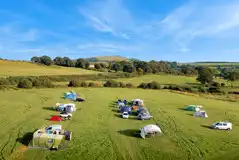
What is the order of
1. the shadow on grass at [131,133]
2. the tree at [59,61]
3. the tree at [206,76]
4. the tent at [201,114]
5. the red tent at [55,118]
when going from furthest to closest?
the tree at [59,61]
the tree at [206,76]
the tent at [201,114]
the red tent at [55,118]
the shadow on grass at [131,133]

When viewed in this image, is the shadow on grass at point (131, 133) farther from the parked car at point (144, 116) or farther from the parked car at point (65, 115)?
the parked car at point (65, 115)

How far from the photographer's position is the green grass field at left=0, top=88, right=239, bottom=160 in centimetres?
2575

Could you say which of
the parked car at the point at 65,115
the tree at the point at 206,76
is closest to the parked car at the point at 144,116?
the parked car at the point at 65,115

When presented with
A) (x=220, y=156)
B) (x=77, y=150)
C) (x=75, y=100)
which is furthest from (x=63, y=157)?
(x=75, y=100)

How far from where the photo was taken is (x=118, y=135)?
31.4m

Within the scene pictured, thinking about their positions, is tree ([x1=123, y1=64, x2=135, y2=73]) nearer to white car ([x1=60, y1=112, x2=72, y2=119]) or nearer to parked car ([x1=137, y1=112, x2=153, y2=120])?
parked car ([x1=137, y1=112, x2=153, y2=120])

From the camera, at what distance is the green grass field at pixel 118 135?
84.5ft

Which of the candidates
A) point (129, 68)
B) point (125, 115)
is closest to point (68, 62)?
point (129, 68)

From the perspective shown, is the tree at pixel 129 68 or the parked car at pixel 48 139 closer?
the parked car at pixel 48 139

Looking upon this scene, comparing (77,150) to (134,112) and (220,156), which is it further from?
(134,112)

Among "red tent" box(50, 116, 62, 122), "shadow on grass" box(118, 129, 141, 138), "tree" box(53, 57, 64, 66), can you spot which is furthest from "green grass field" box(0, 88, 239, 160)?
"tree" box(53, 57, 64, 66)

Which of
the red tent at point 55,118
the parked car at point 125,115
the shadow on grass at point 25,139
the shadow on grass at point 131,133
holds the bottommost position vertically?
the shadow on grass at point 25,139

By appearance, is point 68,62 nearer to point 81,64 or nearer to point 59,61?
point 59,61

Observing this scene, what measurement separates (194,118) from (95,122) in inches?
716
